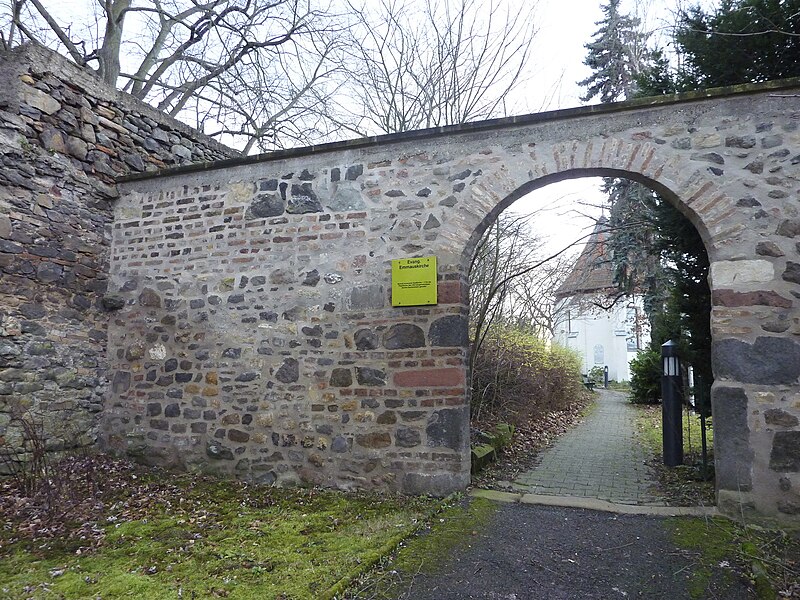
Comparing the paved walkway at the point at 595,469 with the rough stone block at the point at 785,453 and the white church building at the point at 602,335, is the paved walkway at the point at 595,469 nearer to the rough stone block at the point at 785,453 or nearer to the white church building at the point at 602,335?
the rough stone block at the point at 785,453

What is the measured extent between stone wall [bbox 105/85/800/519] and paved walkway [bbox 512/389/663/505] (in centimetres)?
111

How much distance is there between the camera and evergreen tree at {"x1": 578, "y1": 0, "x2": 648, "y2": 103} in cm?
1575

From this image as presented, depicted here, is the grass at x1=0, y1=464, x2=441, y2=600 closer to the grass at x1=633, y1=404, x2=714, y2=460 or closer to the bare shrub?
the grass at x1=633, y1=404, x2=714, y2=460

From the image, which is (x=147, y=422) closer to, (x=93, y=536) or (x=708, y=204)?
(x=93, y=536)

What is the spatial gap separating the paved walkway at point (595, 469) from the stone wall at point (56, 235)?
4.72 meters

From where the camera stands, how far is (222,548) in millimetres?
3658

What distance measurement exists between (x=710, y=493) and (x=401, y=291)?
10.8ft

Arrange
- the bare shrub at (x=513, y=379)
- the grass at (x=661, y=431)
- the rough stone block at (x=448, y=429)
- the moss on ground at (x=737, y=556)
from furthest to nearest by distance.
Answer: the bare shrub at (x=513, y=379) < the grass at (x=661, y=431) < the rough stone block at (x=448, y=429) < the moss on ground at (x=737, y=556)

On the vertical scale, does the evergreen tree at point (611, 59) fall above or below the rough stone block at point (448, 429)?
above

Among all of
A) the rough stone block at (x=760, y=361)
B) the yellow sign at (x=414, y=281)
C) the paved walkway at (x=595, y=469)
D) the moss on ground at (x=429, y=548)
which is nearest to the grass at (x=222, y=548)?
the moss on ground at (x=429, y=548)

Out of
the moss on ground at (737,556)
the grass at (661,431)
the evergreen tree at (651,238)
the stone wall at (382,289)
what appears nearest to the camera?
the moss on ground at (737,556)

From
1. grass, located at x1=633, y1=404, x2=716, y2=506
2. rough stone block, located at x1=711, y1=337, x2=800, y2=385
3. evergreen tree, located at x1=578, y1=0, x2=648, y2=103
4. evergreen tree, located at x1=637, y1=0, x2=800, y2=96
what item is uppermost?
evergreen tree, located at x1=578, y1=0, x2=648, y2=103

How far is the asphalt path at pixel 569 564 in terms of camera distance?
9.99 feet

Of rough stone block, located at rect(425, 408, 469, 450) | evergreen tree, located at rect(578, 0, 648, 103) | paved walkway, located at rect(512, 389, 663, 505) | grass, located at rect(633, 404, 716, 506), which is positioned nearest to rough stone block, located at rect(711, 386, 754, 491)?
grass, located at rect(633, 404, 716, 506)
